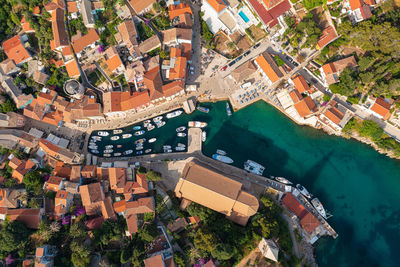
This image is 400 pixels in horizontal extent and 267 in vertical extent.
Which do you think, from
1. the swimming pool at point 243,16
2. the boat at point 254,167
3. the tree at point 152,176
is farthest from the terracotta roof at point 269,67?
the tree at point 152,176

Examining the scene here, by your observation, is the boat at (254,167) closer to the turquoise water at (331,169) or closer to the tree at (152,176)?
the turquoise water at (331,169)

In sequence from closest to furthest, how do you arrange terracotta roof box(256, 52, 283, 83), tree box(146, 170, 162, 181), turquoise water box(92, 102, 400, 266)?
tree box(146, 170, 162, 181)
turquoise water box(92, 102, 400, 266)
terracotta roof box(256, 52, 283, 83)

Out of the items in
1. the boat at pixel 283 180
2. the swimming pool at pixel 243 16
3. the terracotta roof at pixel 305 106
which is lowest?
the boat at pixel 283 180

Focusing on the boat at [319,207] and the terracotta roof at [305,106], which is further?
the terracotta roof at [305,106]

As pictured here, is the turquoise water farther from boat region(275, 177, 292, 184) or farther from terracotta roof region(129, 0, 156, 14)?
terracotta roof region(129, 0, 156, 14)

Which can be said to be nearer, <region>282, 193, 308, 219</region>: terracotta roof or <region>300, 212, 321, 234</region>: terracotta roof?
<region>300, 212, 321, 234</region>: terracotta roof

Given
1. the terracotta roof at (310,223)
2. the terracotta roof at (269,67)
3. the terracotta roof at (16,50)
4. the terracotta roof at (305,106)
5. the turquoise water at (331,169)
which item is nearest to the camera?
the terracotta roof at (310,223)

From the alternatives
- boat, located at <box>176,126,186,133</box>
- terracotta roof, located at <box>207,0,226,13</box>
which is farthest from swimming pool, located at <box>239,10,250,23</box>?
boat, located at <box>176,126,186,133</box>

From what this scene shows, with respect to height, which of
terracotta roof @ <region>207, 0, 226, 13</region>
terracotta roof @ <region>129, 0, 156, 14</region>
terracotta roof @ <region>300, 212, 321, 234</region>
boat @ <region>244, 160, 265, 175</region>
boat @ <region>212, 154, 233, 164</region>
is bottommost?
terracotta roof @ <region>300, 212, 321, 234</region>

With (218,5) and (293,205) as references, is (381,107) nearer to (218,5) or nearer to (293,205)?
(293,205)
